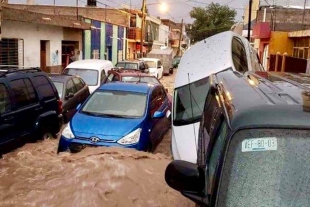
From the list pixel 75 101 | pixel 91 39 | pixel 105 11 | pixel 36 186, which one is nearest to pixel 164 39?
pixel 105 11

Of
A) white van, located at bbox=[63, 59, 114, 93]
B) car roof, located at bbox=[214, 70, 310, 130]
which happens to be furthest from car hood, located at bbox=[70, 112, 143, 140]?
white van, located at bbox=[63, 59, 114, 93]

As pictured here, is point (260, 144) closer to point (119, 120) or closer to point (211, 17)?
point (119, 120)

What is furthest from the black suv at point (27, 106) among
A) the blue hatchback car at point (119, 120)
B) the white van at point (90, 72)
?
the white van at point (90, 72)

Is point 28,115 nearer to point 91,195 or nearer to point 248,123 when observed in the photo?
point 91,195

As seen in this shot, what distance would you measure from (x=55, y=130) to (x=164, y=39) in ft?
223

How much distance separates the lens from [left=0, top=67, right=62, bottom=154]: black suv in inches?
289

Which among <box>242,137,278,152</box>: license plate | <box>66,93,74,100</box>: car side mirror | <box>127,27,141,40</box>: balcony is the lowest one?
<box>66,93,74,100</box>: car side mirror

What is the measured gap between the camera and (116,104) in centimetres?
905

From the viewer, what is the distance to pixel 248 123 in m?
2.40

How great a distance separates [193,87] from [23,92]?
124 inches

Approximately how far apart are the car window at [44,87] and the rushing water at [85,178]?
3.55ft

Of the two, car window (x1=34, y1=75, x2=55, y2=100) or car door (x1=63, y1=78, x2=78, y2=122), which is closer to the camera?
car window (x1=34, y1=75, x2=55, y2=100)

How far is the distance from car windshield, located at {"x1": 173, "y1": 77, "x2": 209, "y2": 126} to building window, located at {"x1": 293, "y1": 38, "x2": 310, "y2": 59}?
17.7 metres

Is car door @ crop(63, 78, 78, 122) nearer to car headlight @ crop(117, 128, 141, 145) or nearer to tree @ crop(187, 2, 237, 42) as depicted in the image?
car headlight @ crop(117, 128, 141, 145)
